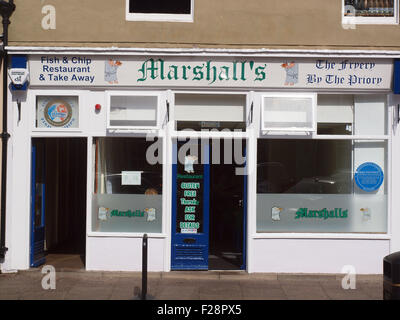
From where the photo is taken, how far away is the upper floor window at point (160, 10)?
930 cm

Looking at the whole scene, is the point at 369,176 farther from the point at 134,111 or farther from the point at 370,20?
the point at 134,111

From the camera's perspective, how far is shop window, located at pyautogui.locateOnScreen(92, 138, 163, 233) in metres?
9.38

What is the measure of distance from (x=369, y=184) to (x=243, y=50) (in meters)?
3.33

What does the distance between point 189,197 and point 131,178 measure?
112cm

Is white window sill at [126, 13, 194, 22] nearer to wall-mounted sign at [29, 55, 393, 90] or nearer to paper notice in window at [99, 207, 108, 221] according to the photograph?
wall-mounted sign at [29, 55, 393, 90]

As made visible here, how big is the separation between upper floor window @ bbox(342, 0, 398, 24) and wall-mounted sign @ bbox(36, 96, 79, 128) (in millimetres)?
5202

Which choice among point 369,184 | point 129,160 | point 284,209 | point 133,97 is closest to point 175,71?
point 133,97

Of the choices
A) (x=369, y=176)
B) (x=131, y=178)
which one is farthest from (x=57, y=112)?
(x=369, y=176)

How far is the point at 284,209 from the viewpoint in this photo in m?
9.36

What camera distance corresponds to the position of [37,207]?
32.1 feet

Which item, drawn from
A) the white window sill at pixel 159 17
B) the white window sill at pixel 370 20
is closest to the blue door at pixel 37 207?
the white window sill at pixel 159 17

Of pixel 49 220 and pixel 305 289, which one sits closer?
pixel 305 289

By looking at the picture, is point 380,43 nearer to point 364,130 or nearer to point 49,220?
point 364,130

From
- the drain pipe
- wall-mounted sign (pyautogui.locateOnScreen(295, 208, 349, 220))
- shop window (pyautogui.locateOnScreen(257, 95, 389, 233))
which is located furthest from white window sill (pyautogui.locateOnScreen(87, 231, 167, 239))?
wall-mounted sign (pyautogui.locateOnScreen(295, 208, 349, 220))
